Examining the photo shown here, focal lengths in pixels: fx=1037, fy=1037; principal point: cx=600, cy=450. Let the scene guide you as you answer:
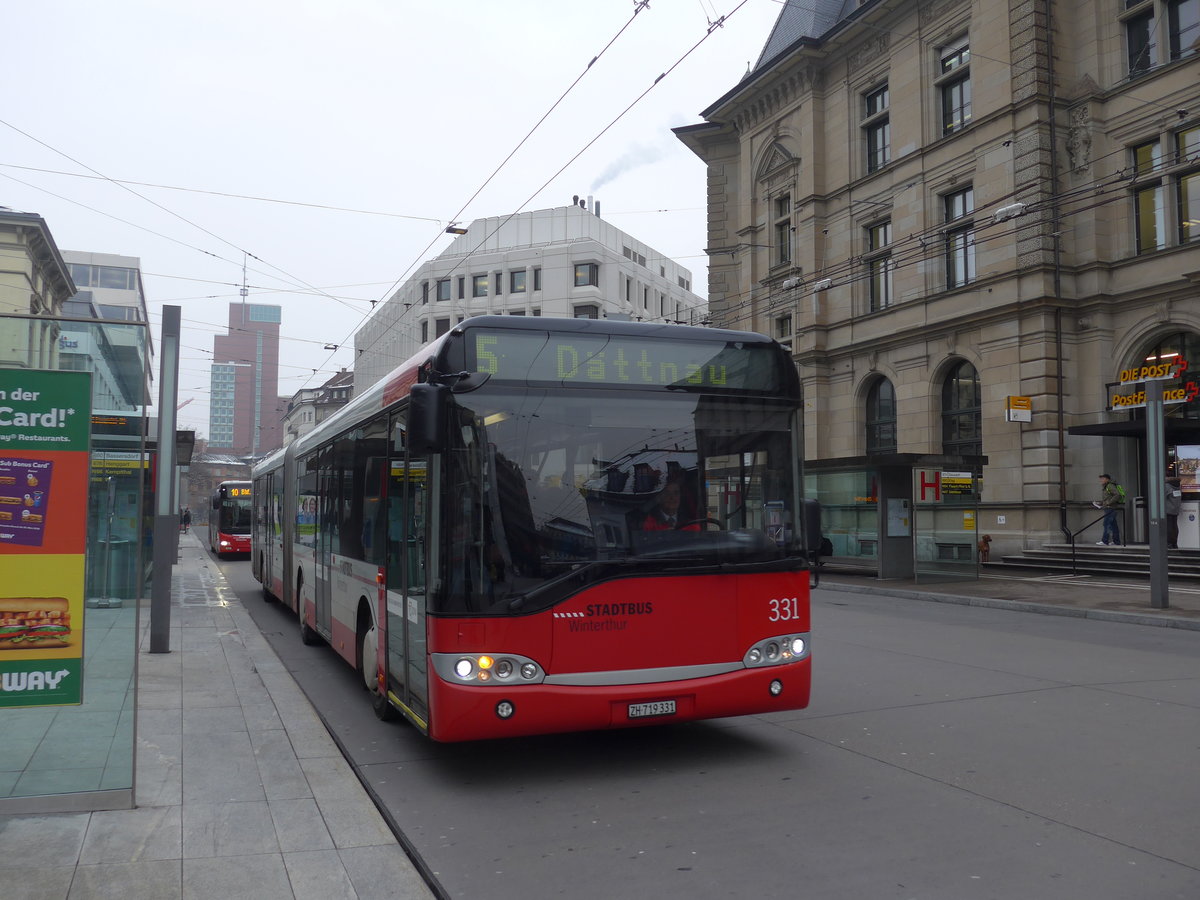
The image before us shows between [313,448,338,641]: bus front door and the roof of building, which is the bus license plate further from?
the roof of building

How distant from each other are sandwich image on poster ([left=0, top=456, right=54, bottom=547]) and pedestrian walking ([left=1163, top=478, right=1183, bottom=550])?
69.0 ft

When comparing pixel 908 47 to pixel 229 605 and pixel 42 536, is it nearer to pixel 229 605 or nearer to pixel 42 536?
pixel 229 605

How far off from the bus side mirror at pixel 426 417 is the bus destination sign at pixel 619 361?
361 mm

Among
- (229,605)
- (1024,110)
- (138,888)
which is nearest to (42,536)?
(138,888)

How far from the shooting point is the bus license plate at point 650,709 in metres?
6.04

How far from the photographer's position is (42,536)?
5039mm

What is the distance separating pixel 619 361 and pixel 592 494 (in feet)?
2.91

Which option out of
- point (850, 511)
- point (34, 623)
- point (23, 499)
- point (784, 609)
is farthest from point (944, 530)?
point (23, 499)

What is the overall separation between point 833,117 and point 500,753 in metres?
32.4

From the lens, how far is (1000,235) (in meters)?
25.5

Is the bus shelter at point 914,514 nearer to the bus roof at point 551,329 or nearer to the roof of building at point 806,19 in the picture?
the bus roof at point 551,329

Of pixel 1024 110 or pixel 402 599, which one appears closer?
pixel 402 599

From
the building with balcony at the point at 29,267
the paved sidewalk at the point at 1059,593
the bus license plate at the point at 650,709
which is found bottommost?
the paved sidewalk at the point at 1059,593

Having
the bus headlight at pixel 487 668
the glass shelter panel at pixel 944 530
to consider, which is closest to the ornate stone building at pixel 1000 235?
the glass shelter panel at pixel 944 530
